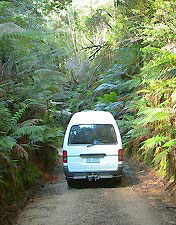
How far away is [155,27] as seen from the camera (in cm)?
947

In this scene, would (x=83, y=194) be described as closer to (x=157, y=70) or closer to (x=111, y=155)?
(x=111, y=155)

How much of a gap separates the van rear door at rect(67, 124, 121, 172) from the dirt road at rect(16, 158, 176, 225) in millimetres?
598

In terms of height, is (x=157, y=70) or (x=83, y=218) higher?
Result: (x=157, y=70)

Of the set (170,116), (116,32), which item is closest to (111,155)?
(170,116)

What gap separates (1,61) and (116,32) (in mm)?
5348

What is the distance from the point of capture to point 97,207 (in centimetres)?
682

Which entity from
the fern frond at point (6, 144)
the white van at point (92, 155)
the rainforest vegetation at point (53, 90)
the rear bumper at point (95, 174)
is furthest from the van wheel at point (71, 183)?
the fern frond at point (6, 144)

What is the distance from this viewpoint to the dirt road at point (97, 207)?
5.94 metres

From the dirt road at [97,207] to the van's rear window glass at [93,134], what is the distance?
126 centimetres

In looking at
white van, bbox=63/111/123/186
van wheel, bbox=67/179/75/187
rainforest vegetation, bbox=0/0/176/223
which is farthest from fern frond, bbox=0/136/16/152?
van wheel, bbox=67/179/75/187

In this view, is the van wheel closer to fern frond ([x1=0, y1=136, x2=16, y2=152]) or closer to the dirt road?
the dirt road

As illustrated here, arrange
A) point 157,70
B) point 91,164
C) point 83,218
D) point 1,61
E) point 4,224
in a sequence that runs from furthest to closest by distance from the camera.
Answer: point 1,61, point 91,164, point 157,70, point 83,218, point 4,224

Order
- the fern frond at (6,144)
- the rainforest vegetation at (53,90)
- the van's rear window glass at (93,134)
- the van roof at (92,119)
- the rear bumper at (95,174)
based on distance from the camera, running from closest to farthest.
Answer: the fern frond at (6,144) < the rainforest vegetation at (53,90) < the rear bumper at (95,174) < the van's rear window glass at (93,134) < the van roof at (92,119)

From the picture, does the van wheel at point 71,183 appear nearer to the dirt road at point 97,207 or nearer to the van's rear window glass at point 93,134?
the dirt road at point 97,207
